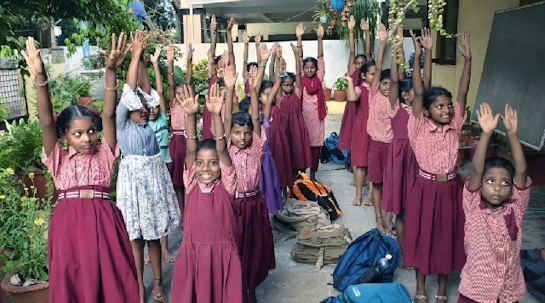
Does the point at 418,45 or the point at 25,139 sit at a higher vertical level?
the point at 418,45

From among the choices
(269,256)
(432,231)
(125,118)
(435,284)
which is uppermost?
(125,118)

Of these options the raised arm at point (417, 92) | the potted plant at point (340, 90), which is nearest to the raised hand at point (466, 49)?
the raised arm at point (417, 92)

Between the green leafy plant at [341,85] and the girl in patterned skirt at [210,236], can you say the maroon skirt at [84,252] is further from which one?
the green leafy plant at [341,85]

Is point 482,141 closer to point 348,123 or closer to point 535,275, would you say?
point 535,275

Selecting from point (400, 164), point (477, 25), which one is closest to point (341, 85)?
point (477, 25)

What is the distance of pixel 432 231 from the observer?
141 inches

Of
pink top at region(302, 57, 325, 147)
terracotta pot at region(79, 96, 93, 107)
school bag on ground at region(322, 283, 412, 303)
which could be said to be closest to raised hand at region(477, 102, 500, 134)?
school bag on ground at region(322, 283, 412, 303)

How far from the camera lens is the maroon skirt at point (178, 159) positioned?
5043mm

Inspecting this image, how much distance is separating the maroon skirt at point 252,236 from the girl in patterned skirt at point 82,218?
912 mm

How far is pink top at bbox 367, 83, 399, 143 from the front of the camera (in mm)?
4992

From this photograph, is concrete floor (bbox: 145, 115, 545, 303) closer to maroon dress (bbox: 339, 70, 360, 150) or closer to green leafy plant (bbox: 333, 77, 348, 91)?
maroon dress (bbox: 339, 70, 360, 150)

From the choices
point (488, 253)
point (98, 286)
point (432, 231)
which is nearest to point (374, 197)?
point (432, 231)

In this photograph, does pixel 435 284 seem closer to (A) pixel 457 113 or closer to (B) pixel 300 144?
(A) pixel 457 113

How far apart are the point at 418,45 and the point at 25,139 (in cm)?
414
